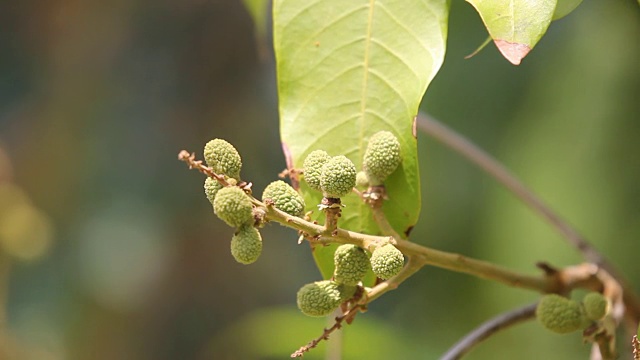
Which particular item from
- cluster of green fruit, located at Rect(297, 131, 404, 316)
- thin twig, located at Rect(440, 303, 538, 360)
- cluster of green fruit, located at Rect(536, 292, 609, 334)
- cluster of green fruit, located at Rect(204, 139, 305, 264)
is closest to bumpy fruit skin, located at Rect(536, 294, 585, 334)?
cluster of green fruit, located at Rect(536, 292, 609, 334)

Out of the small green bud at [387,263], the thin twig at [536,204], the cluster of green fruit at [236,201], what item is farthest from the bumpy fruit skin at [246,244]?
the thin twig at [536,204]

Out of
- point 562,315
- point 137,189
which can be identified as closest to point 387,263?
point 562,315

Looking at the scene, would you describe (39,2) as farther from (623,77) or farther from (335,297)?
(335,297)

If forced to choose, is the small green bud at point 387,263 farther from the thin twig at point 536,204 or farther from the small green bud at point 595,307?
the thin twig at point 536,204

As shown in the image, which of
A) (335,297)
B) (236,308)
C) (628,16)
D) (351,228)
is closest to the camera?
(335,297)

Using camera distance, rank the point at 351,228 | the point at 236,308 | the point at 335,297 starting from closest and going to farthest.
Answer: the point at 335,297
the point at 351,228
the point at 236,308

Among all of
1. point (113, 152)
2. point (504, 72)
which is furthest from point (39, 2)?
point (504, 72)

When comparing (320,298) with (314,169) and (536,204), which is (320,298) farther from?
(536,204)
